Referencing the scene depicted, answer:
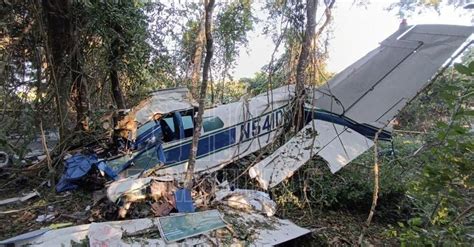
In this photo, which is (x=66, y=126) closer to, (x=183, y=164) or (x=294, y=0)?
(x=183, y=164)

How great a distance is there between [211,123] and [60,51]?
10.2 feet

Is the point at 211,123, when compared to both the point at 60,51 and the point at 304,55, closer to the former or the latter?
the point at 304,55

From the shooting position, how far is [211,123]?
5605 mm

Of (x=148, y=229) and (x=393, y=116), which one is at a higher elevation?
(x=393, y=116)

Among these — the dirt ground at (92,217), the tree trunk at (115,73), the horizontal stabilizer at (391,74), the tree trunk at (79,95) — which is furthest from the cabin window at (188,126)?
the tree trunk at (79,95)

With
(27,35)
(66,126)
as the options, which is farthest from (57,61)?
(66,126)

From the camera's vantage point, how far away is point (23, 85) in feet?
19.4

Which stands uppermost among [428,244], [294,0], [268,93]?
[294,0]

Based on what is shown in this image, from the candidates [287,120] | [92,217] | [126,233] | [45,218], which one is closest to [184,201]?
[126,233]

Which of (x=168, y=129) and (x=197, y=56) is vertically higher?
(x=197, y=56)

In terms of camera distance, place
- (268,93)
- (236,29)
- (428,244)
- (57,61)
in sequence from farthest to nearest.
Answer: (236,29)
(57,61)
(268,93)
(428,244)

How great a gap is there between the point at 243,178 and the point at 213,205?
→ 1.16 metres

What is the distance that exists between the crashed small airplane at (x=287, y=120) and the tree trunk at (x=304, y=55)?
19 centimetres

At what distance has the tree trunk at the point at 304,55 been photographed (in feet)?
14.0
